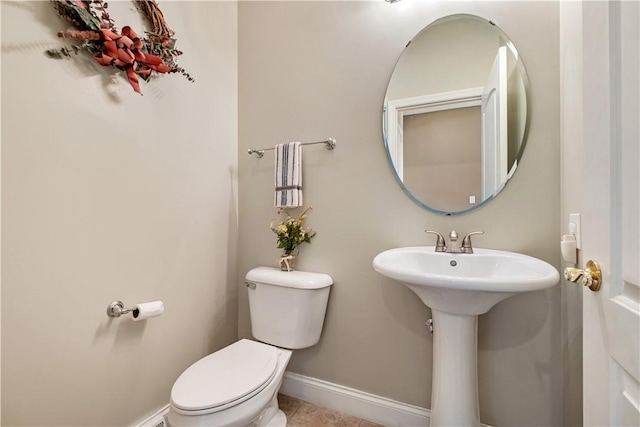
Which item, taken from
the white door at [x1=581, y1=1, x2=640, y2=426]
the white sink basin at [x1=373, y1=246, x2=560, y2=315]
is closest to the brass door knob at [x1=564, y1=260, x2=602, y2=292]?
the white door at [x1=581, y1=1, x2=640, y2=426]

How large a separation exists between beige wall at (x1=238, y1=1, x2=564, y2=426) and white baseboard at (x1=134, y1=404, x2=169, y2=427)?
0.59m

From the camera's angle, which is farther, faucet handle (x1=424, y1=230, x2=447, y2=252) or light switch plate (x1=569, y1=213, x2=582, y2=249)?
faucet handle (x1=424, y1=230, x2=447, y2=252)

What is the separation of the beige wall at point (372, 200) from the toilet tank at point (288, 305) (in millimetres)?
109

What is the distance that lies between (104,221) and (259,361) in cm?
90

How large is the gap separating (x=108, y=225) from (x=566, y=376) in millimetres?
1973

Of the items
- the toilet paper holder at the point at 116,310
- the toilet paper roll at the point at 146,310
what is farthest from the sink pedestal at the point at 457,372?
the toilet paper holder at the point at 116,310

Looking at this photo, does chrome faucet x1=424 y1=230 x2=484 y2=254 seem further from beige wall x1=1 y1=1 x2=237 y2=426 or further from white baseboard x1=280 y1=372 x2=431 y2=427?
beige wall x1=1 y1=1 x2=237 y2=426

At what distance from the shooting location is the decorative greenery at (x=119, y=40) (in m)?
0.99

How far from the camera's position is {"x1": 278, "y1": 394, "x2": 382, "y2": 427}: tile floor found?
140 centimetres

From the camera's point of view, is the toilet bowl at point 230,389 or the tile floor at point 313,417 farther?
the tile floor at point 313,417

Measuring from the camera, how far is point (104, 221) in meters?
1.14

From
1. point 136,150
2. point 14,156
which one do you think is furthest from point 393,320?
point 14,156

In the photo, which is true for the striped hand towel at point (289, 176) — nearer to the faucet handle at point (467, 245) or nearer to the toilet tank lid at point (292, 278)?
the toilet tank lid at point (292, 278)

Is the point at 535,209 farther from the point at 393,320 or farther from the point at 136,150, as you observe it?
the point at 136,150
